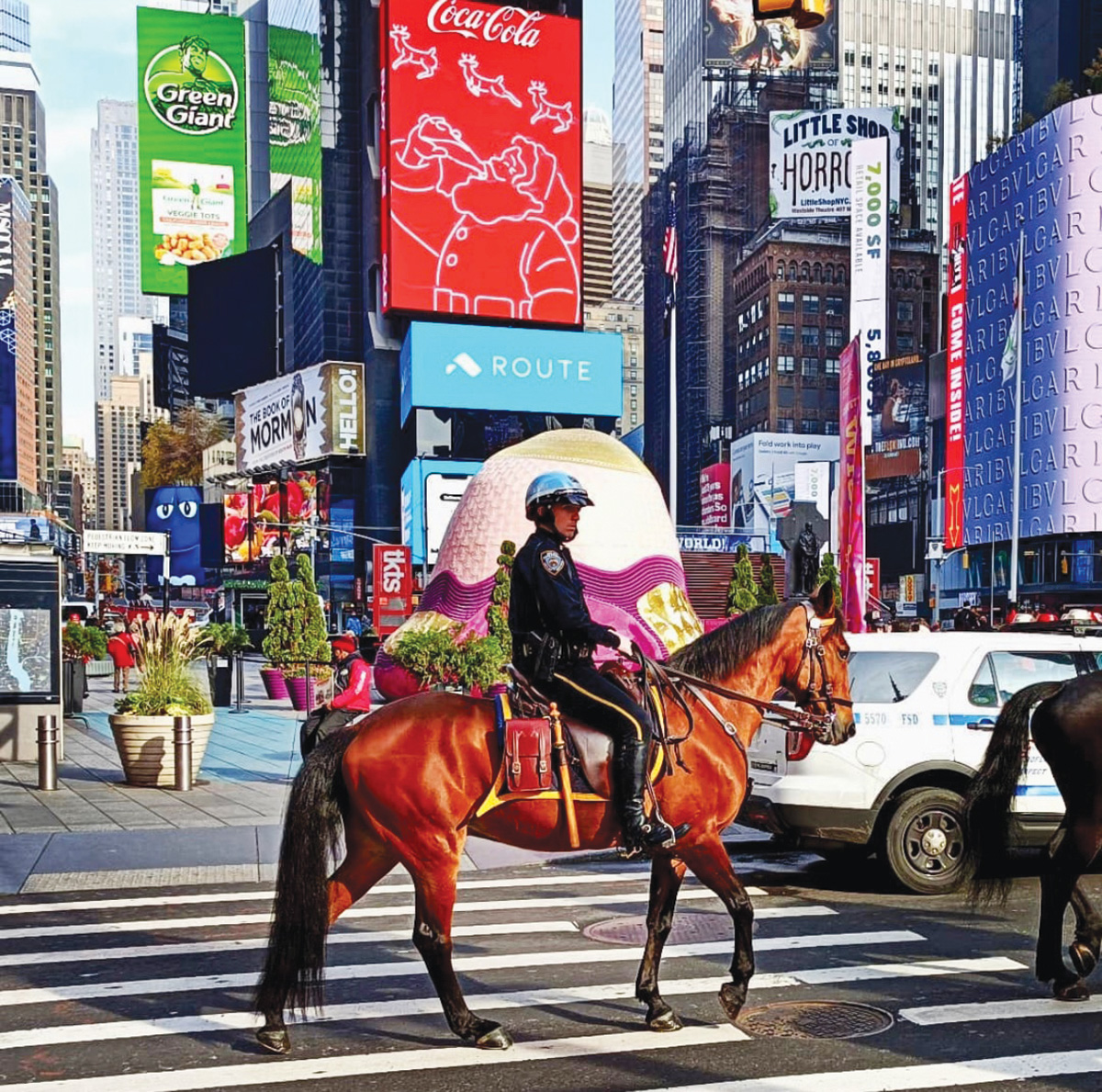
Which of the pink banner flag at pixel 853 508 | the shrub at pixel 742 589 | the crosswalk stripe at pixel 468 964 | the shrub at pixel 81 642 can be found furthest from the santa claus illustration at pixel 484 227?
the crosswalk stripe at pixel 468 964

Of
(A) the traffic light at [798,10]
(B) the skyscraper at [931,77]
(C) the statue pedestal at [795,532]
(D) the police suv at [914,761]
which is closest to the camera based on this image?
(A) the traffic light at [798,10]

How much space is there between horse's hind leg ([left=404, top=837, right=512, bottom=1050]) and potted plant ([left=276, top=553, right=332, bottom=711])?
2252 centimetres

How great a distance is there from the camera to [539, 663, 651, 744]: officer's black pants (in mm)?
6293

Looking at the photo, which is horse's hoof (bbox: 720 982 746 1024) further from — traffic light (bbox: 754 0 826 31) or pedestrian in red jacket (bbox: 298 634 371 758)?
traffic light (bbox: 754 0 826 31)

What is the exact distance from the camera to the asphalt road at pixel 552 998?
5.82 m

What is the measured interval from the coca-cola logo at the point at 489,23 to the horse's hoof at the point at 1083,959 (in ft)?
245

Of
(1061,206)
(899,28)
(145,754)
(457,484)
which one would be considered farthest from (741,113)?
(145,754)

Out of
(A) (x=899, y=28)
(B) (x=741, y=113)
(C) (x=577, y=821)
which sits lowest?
(C) (x=577, y=821)

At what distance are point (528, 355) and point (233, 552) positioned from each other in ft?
75.6

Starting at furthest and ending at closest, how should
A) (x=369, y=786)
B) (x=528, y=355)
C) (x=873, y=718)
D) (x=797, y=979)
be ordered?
(x=528, y=355)
(x=873, y=718)
(x=797, y=979)
(x=369, y=786)

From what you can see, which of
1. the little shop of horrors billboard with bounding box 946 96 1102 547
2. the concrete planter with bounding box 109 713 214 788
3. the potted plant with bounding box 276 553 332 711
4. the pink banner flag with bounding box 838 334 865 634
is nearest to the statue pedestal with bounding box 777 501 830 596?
the pink banner flag with bounding box 838 334 865 634

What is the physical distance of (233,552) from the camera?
260ft

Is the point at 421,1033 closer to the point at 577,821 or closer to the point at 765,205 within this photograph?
the point at 577,821

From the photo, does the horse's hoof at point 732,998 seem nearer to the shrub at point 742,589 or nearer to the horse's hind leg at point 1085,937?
the horse's hind leg at point 1085,937
